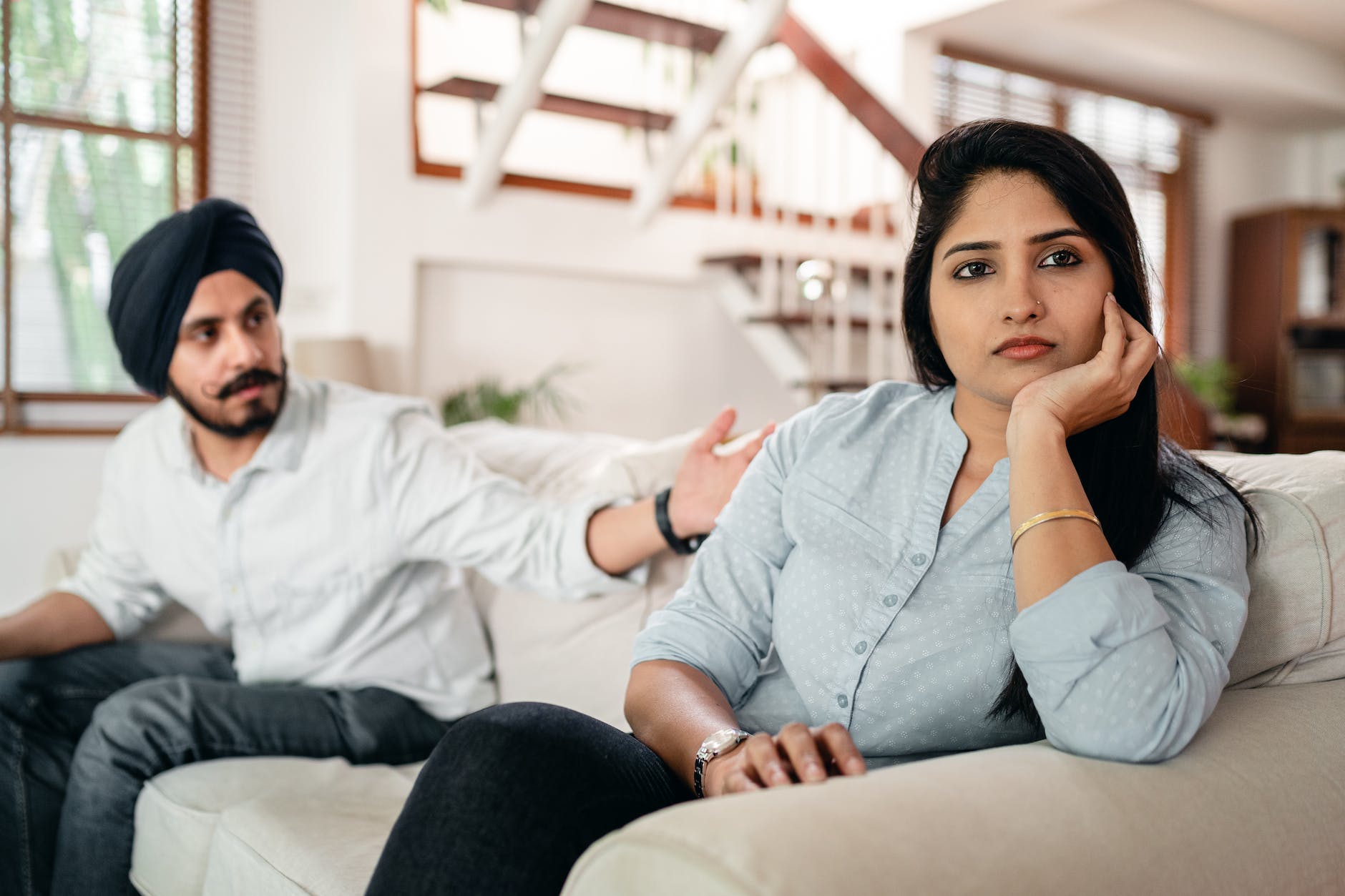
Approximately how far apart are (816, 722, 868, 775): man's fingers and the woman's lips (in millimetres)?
457

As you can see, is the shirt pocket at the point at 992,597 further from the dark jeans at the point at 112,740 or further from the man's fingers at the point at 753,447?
the dark jeans at the point at 112,740

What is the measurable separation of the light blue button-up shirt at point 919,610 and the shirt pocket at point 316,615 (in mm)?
771

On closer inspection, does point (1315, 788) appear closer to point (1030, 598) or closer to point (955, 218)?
point (1030, 598)

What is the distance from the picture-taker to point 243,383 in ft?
6.05

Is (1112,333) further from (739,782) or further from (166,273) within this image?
(166,273)

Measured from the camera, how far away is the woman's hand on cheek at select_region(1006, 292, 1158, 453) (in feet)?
3.53

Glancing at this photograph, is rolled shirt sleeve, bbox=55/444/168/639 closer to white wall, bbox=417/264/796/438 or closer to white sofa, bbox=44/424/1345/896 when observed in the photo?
white sofa, bbox=44/424/1345/896

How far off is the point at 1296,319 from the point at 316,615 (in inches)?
255

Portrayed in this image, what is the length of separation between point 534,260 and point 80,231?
163 cm

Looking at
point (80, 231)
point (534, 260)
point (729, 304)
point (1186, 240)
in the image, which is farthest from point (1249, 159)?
point (80, 231)

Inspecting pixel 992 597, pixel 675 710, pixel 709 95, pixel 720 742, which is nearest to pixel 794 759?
pixel 720 742

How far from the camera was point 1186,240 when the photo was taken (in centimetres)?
682

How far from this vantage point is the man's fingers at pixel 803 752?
866 mm

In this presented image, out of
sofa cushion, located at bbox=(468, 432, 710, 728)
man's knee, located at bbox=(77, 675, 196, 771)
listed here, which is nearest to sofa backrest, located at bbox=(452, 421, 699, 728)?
sofa cushion, located at bbox=(468, 432, 710, 728)
